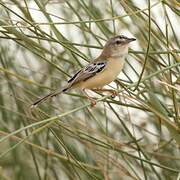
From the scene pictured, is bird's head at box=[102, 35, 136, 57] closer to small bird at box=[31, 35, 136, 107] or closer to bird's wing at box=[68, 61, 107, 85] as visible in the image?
small bird at box=[31, 35, 136, 107]

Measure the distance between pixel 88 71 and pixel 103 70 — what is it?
12 cm

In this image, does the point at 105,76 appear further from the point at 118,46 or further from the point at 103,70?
the point at 118,46

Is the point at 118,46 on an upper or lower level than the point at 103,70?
upper

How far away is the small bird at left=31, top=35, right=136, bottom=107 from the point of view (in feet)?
10.9

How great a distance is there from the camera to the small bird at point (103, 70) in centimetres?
331

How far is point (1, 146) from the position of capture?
172 inches

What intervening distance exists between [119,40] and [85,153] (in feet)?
3.45

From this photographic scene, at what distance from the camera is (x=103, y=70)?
11.2 feet

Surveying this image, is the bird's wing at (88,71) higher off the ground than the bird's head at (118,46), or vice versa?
the bird's head at (118,46)

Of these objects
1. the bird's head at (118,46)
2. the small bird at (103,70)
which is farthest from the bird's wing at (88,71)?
the bird's head at (118,46)

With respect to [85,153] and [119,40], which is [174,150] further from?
[119,40]

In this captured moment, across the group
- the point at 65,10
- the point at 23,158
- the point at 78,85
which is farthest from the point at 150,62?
the point at 23,158

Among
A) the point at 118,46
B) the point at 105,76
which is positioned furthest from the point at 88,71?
the point at 118,46

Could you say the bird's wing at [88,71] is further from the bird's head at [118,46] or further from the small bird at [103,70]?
the bird's head at [118,46]
